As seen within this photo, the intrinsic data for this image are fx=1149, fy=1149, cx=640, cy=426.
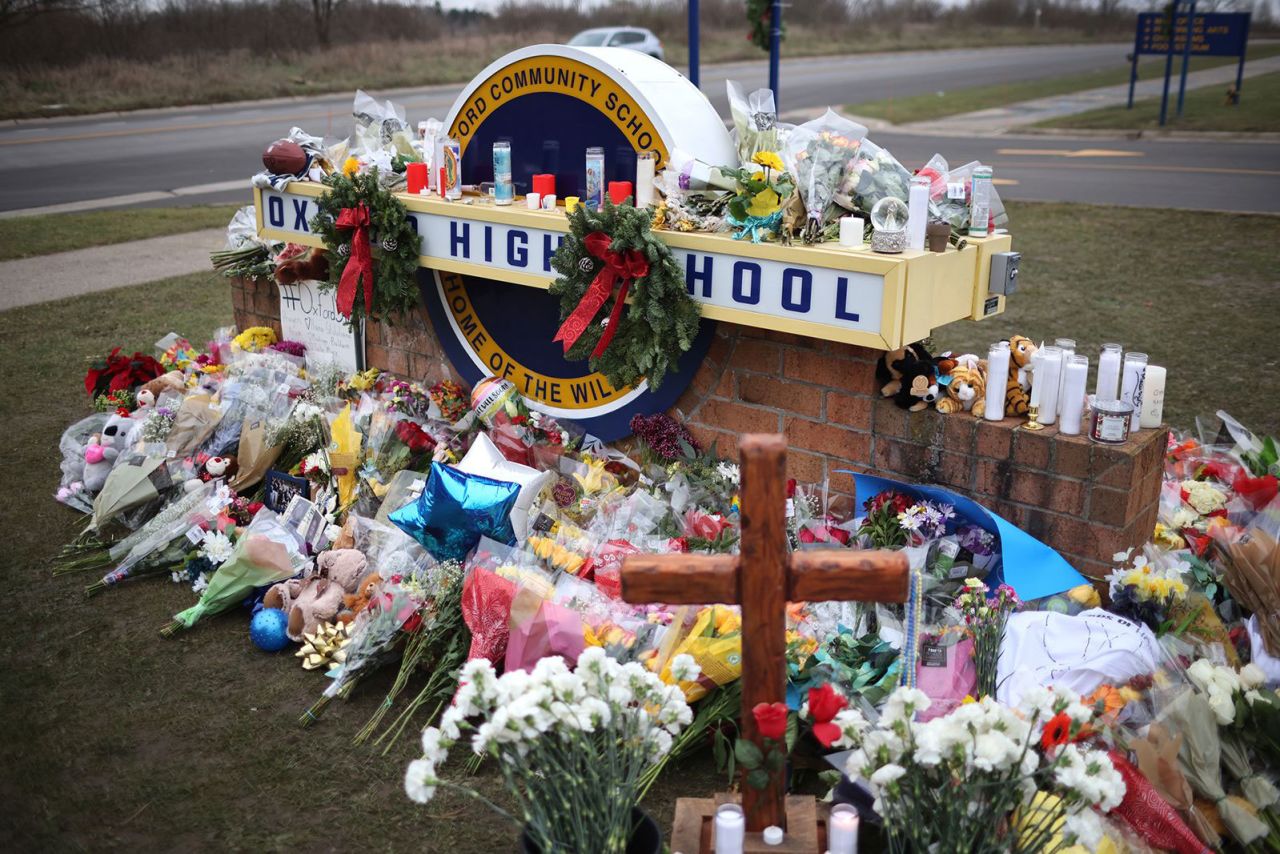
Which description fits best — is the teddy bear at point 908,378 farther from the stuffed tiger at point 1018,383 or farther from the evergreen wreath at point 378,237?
the evergreen wreath at point 378,237

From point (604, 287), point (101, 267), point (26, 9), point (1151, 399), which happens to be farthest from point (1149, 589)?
point (26, 9)

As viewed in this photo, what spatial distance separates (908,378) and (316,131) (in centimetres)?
1582

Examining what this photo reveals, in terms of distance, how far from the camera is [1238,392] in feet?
19.8

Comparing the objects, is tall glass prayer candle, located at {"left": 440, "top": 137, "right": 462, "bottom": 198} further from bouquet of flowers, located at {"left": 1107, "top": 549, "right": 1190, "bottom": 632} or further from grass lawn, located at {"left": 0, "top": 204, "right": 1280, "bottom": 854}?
bouquet of flowers, located at {"left": 1107, "top": 549, "right": 1190, "bottom": 632}

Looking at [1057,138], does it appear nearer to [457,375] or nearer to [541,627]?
[457,375]

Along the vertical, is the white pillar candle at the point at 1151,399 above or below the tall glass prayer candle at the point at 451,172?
below

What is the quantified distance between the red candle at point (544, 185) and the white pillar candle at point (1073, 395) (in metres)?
2.03

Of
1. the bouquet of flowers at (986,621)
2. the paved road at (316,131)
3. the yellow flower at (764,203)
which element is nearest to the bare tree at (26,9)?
the paved road at (316,131)

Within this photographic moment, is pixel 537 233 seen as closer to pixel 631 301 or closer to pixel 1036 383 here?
pixel 631 301

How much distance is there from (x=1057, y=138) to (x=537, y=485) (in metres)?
16.4

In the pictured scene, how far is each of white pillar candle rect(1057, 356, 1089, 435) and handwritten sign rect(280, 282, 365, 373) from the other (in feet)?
10.5

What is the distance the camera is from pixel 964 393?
12.3ft

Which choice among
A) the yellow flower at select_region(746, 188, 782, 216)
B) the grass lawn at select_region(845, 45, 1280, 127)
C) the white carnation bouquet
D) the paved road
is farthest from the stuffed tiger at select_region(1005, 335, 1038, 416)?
the grass lawn at select_region(845, 45, 1280, 127)

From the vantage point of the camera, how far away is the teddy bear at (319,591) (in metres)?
3.79
